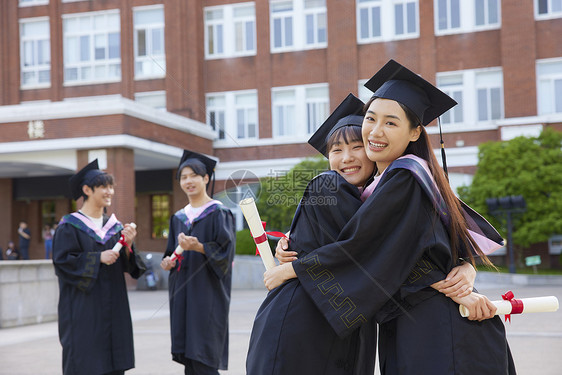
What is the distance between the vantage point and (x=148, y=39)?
2383 centimetres

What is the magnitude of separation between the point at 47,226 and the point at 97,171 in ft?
64.7

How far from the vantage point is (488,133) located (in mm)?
20766

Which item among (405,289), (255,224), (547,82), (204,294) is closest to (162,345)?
(204,294)

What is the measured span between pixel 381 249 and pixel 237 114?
835 inches

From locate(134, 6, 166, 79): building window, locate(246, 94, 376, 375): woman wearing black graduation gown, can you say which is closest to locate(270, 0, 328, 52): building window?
locate(134, 6, 166, 79): building window

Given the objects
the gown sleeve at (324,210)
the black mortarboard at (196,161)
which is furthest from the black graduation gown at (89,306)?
the gown sleeve at (324,210)

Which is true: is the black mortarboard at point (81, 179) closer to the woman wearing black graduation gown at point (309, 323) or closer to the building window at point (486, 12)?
the woman wearing black graduation gown at point (309, 323)

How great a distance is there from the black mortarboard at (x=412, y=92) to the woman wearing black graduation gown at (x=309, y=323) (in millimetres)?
441

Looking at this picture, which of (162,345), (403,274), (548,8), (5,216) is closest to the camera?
(403,274)

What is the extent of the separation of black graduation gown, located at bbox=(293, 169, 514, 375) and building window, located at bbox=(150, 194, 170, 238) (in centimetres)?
→ 2212

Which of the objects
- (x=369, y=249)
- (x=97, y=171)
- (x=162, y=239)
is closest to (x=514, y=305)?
(x=369, y=249)

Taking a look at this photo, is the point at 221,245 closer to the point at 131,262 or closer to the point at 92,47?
the point at 131,262

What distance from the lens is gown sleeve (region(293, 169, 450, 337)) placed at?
2543 millimetres

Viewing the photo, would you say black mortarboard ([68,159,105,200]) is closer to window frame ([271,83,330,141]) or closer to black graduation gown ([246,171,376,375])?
black graduation gown ([246,171,376,375])
